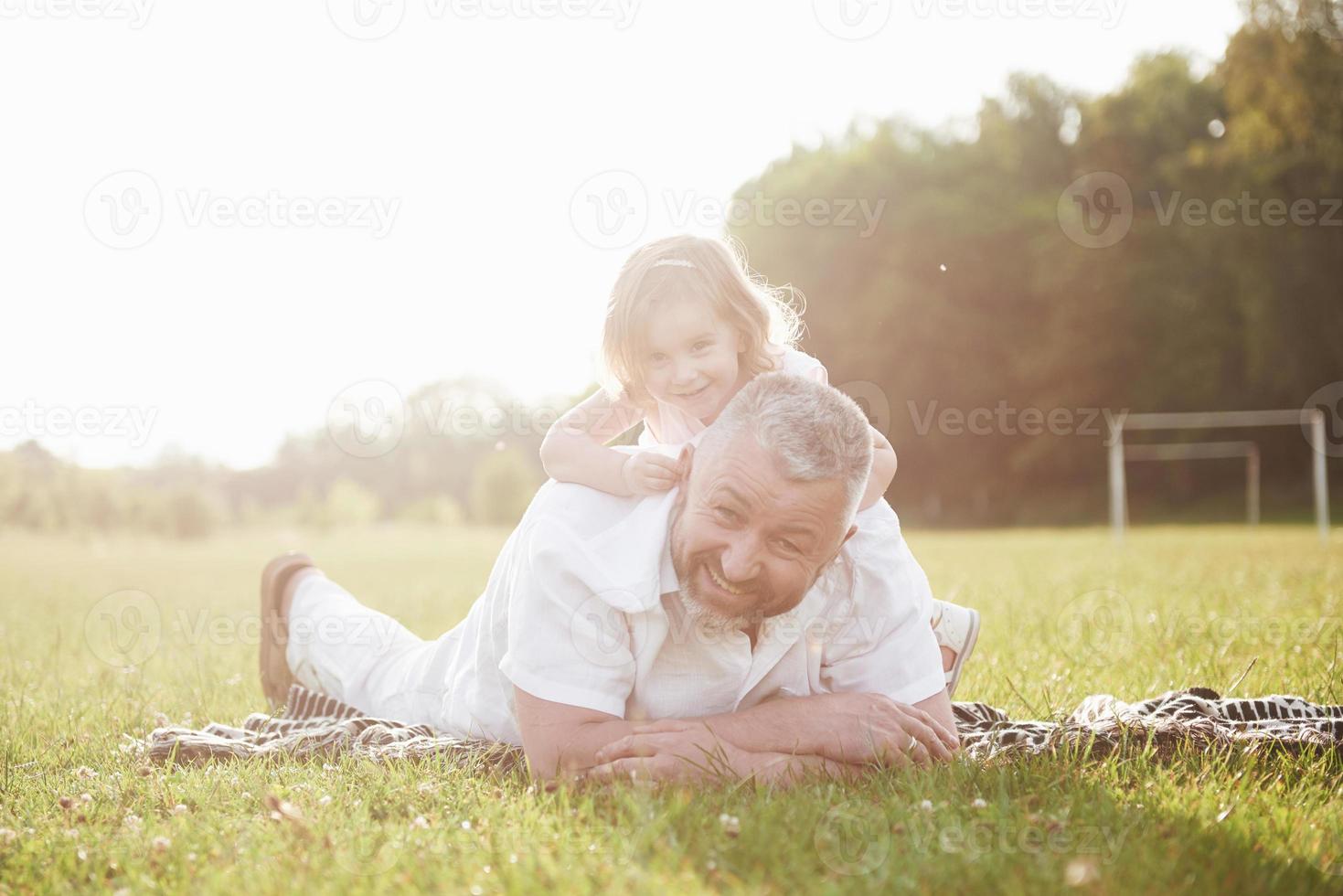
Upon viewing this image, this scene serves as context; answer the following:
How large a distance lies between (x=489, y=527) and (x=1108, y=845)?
36.8 metres

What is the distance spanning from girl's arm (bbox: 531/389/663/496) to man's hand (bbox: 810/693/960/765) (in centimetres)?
85

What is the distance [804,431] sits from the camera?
290 centimetres

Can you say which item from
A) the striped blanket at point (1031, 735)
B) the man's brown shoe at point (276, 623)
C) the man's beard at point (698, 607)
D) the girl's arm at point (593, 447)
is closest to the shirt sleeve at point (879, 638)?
the striped blanket at point (1031, 735)

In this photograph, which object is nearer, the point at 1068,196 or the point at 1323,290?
the point at 1323,290

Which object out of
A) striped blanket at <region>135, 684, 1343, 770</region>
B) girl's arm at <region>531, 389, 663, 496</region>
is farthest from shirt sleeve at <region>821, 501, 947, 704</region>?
girl's arm at <region>531, 389, 663, 496</region>

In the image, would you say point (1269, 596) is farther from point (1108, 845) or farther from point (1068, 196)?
point (1068, 196)

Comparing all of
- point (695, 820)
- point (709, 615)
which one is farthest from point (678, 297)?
point (695, 820)

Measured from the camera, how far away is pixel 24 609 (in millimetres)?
10969

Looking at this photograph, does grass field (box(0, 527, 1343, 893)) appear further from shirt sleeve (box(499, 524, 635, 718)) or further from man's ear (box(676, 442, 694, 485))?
man's ear (box(676, 442, 694, 485))

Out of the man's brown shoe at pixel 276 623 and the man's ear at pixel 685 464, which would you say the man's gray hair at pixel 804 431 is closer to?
the man's ear at pixel 685 464

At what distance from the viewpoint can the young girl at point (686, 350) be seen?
14.0 ft

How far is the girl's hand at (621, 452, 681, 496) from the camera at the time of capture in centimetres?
325

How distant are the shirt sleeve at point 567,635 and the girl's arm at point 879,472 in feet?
3.08

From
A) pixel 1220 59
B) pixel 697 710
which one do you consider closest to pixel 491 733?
pixel 697 710
